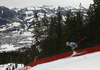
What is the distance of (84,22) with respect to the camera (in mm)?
27281

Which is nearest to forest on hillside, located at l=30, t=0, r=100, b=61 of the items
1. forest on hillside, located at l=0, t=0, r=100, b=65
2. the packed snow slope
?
forest on hillside, located at l=0, t=0, r=100, b=65

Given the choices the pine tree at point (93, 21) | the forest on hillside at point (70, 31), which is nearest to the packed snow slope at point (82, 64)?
the forest on hillside at point (70, 31)

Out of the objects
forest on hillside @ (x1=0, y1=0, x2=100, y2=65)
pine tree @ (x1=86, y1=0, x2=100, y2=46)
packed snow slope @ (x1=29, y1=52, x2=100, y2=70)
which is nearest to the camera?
packed snow slope @ (x1=29, y1=52, x2=100, y2=70)

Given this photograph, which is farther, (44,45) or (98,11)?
(44,45)

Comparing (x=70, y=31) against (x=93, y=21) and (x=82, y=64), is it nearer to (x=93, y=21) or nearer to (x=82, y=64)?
(x=93, y=21)

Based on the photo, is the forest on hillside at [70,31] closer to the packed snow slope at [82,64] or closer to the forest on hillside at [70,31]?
the forest on hillside at [70,31]

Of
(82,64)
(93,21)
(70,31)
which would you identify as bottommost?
(70,31)

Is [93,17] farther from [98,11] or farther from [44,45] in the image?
[44,45]

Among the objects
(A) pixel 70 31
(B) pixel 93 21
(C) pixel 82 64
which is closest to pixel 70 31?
(A) pixel 70 31

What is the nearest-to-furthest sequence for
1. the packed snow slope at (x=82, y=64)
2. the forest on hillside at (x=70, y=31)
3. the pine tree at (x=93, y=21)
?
the packed snow slope at (x=82, y=64)
the pine tree at (x=93, y=21)
the forest on hillside at (x=70, y=31)

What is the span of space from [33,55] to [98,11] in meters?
23.2

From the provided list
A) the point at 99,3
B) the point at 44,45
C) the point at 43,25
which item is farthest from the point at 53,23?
the point at 99,3

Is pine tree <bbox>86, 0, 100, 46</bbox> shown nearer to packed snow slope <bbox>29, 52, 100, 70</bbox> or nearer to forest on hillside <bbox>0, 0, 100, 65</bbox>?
forest on hillside <bbox>0, 0, 100, 65</bbox>

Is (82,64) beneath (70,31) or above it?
above
